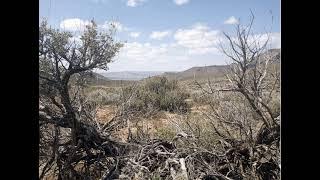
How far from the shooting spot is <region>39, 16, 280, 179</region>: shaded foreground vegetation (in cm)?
263

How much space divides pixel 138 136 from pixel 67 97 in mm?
812

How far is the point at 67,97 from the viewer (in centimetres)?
281

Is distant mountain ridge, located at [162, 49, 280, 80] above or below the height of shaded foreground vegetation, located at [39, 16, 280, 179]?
above

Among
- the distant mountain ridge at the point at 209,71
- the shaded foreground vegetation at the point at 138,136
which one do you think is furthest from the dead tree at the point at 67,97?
the distant mountain ridge at the point at 209,71

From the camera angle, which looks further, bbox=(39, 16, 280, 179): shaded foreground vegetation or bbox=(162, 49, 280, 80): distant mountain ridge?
bbox=(162, 49, 280, 80): distant mountain ridge

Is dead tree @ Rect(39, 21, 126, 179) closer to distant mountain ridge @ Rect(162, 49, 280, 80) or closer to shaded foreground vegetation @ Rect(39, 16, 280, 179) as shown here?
shaded foreground vegetation @ Rect(39, 16, 280, 179)

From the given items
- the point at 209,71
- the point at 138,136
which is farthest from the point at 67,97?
the point at 209,71

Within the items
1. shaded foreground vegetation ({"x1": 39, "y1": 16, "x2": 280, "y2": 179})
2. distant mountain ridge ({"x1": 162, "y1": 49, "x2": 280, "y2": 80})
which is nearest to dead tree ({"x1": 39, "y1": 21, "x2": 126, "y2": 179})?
shaded foreground vegetation ({"x1": 39, "y1": 16, "x2": 280, "y2": 179})

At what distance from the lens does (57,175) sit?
2.81m

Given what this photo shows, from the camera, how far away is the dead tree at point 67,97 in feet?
8.94

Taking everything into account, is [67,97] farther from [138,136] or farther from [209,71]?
[209,71]
